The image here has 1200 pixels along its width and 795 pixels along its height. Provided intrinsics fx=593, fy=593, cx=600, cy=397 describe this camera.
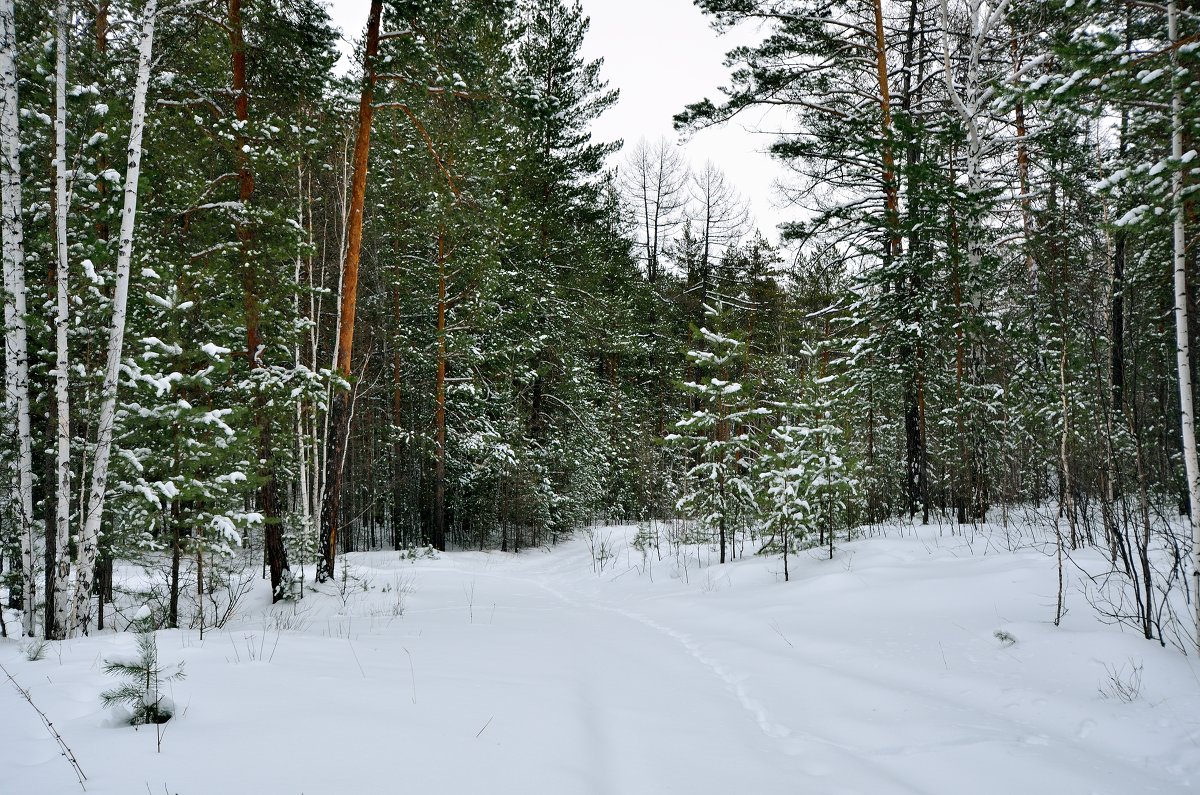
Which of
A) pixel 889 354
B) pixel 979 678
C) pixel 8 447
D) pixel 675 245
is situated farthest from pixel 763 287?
pixel 8 447

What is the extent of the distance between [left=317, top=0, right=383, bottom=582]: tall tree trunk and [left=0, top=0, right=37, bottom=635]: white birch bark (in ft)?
12.0

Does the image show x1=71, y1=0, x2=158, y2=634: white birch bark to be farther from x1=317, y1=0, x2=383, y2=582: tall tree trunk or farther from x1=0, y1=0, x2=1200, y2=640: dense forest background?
x1=317, y1=0, x2=383, y2=582: tall tree trunk

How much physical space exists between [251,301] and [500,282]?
318 inches

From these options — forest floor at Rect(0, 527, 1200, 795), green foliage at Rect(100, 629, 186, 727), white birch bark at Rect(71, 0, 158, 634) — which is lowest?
forest floor at Rect(0, 527, 1200, 795)

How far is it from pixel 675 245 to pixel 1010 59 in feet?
52.1

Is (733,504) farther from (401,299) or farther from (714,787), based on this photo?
(401,299)

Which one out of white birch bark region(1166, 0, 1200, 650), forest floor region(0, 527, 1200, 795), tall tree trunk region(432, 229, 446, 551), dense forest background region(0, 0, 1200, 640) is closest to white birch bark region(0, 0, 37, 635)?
dense forest background region(0, 0, 1200, 640)

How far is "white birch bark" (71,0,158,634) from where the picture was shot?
591 centimetres

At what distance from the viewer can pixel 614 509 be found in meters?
23.0

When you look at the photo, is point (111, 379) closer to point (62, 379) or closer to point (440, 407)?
point (62, 379)

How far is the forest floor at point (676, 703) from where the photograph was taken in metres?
2.69

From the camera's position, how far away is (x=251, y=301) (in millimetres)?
8406

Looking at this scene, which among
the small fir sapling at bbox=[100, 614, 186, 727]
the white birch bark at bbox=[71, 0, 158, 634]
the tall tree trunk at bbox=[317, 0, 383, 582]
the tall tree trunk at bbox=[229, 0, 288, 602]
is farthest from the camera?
the tall tree trunk at bbox=[317, 0, 383, 582]

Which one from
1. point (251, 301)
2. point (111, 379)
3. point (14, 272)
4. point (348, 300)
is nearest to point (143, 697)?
point (111, 379)
